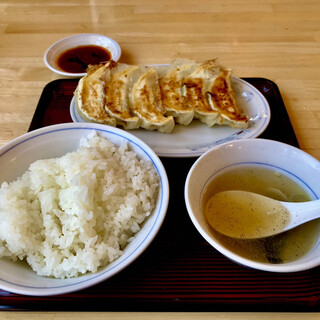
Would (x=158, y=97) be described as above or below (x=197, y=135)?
above

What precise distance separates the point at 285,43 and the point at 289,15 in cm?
48

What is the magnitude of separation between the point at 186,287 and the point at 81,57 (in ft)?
5.72

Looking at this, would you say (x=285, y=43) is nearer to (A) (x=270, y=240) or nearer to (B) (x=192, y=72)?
(B) (x=192, y=72)

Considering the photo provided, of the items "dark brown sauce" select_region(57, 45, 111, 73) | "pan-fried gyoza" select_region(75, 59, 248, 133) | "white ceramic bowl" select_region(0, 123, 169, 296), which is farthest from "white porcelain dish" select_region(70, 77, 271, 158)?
"dark brown sauce" select_region(57, 45, 111, 73)

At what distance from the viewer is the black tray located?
976mm

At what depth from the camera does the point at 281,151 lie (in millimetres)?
1150

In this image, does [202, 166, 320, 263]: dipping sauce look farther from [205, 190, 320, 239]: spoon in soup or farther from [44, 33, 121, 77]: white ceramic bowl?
[44, 33, 121, 77]: white ceramic bowl

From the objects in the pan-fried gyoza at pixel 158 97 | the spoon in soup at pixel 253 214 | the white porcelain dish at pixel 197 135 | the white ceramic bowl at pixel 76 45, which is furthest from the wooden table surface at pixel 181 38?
the spoon in soup at pixel 253 214

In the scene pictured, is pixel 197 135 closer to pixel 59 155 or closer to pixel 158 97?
pixel 158 97

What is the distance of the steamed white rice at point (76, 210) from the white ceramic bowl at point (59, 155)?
3 centimetres

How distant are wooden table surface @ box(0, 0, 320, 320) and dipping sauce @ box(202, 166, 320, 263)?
48cm

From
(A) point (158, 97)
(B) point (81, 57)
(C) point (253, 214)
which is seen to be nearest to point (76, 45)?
(B) point (81, 57)

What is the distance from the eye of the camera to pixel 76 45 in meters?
2.23

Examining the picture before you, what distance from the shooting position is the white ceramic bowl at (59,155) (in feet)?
2.99
